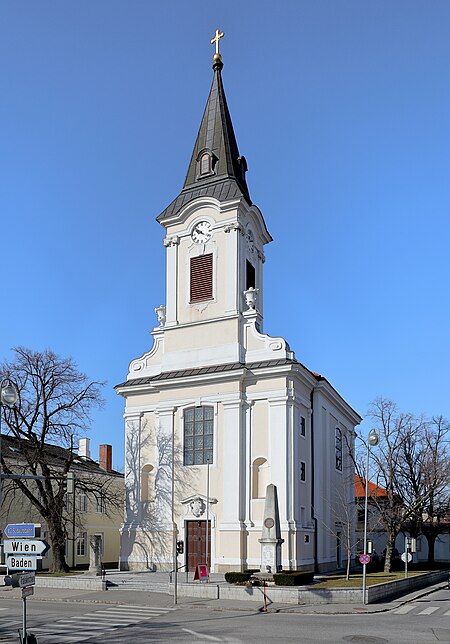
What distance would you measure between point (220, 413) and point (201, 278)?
29.5 feet

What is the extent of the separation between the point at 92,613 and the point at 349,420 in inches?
1311

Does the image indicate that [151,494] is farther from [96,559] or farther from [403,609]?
[403,609]

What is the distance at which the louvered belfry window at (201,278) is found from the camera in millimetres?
45781

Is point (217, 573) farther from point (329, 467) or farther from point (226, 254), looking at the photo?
point (226, 254)

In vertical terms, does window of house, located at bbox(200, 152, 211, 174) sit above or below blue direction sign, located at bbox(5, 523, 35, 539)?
above

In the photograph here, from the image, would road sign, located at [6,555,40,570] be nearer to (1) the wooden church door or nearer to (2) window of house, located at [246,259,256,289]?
(1) the wooden church door

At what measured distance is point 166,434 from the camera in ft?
145

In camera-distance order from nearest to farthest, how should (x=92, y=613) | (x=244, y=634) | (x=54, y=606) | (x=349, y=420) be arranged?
(x=244, y=634)
(x=92, y=613)
(x=54, y=606)
(x=349, y=420)

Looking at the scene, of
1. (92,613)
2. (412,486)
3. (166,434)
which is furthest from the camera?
(412,486)

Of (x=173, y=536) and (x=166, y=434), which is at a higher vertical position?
(x=166, y=434)

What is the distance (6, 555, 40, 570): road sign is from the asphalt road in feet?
12.5

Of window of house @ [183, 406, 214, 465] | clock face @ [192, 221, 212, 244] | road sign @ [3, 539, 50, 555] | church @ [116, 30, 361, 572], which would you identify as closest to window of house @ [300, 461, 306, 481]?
church @ [116, 30, 361, 572]

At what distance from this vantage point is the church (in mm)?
40812

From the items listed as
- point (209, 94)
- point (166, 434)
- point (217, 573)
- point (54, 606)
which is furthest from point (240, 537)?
point (209, 94)
